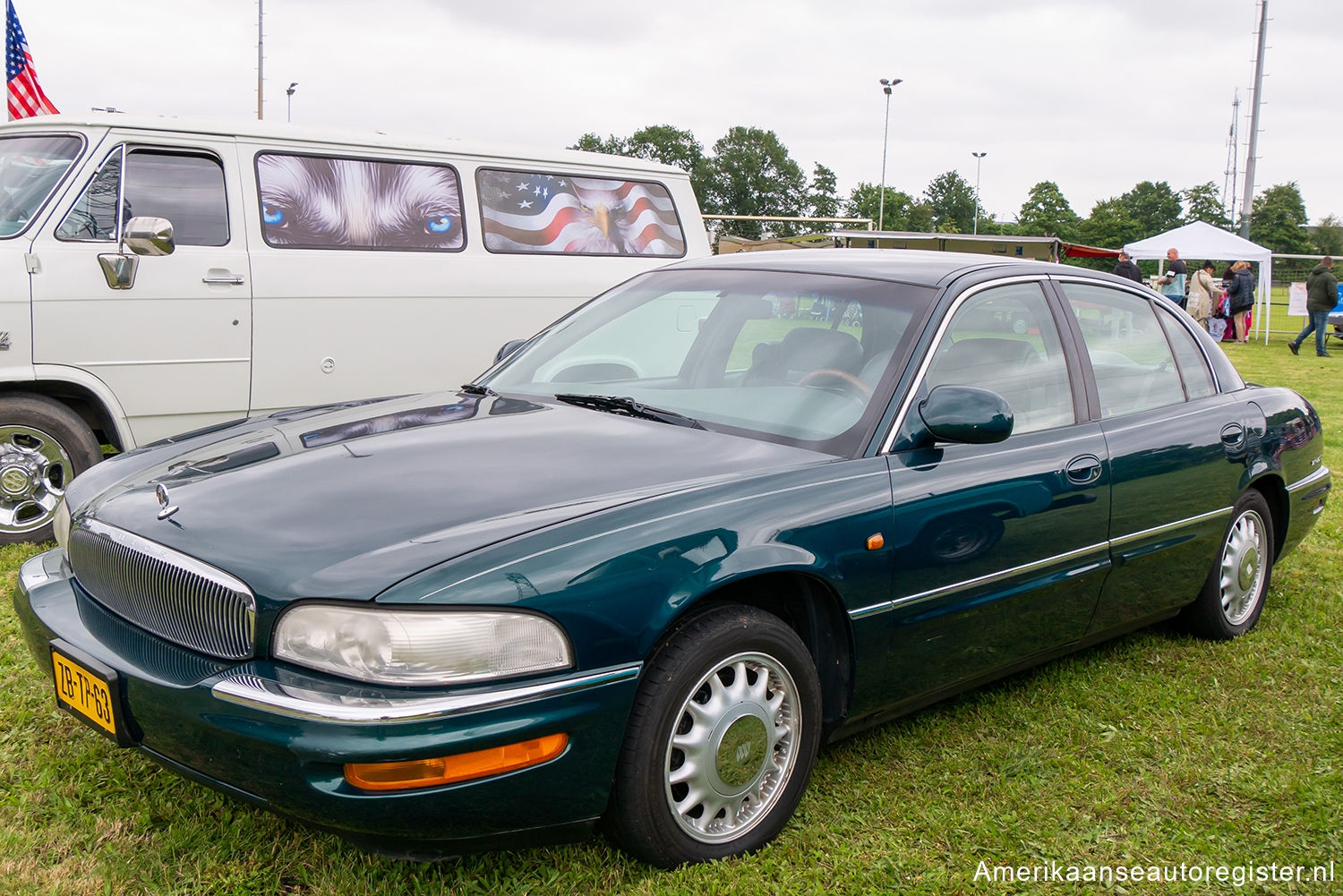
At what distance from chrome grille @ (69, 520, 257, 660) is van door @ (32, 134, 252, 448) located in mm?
2850

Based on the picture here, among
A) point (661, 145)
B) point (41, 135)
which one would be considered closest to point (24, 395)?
point (41, 135)

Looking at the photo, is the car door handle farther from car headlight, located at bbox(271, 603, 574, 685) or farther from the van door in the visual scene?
the van door

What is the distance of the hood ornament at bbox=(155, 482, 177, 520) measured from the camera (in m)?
2.56

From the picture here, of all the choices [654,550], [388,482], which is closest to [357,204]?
[388,482]

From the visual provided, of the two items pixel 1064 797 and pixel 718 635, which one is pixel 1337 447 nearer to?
pixel 1064 797

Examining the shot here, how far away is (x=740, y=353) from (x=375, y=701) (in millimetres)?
1741

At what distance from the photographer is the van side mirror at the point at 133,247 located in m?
5.07

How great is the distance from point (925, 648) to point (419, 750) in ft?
4.90

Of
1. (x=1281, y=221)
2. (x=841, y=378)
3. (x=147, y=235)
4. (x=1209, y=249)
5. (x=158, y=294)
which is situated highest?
(x=1281, y=221)

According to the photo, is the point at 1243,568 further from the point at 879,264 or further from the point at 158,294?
the point at 158,294

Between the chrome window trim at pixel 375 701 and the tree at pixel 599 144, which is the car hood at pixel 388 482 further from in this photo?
the tree at pixel 599 144

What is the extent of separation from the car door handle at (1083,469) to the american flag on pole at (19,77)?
37.0 ft

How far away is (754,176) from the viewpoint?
9331 cm

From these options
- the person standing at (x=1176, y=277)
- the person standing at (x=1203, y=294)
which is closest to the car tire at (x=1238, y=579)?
the person standing at (x=1203, y=294)
